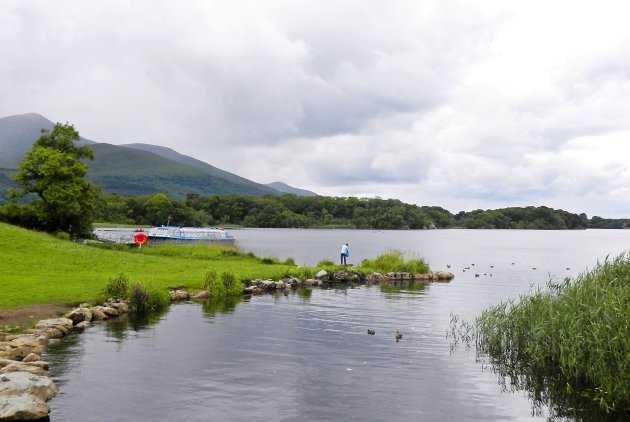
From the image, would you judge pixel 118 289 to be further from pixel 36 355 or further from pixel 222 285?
pixel 36 355

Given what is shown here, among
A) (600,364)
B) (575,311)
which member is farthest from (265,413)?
(575,311)

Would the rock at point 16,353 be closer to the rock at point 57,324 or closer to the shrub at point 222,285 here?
the rock at point 57,324

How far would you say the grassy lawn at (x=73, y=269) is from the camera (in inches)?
1158

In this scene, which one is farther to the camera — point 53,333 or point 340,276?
point 340,276

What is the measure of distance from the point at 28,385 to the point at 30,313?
11208mm

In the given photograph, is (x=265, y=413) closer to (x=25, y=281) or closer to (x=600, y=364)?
(x=600, y=364)

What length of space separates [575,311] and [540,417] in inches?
214

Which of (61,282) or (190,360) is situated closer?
(190,360)

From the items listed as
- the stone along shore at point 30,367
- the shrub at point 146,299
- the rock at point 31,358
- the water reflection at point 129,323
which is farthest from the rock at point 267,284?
the rock at point 31,358

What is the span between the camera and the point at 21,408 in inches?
551

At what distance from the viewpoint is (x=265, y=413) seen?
15352 mm

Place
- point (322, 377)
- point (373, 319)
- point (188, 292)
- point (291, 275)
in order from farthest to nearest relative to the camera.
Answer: point (291, 275) → point (188, 292) → point (373, 319) → point (322, 377)

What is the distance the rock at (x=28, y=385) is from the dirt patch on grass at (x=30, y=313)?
7963mm

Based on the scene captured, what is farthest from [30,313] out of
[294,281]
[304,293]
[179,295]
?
[294,281]
